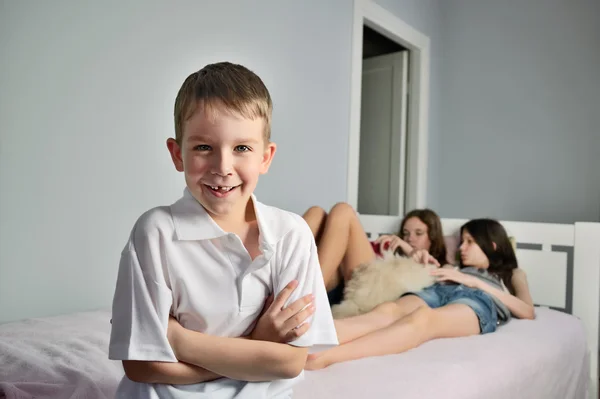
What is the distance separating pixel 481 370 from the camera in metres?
1.23

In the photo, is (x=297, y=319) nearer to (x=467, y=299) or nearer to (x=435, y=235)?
(x=467, y=299)

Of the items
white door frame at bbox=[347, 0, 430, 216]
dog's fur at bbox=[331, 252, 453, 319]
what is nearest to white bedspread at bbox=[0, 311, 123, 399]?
dog's fur at bbox=[331, 252, 453, 319]

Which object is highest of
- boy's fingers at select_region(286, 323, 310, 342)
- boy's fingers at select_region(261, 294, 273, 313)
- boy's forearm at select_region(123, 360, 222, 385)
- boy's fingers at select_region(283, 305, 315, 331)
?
boy's fingers at select_region(261, 294, 273, 313)

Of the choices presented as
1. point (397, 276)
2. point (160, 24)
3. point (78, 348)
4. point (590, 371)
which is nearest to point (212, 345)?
point (78, 348)

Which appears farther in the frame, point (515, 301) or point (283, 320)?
point (515, 301)

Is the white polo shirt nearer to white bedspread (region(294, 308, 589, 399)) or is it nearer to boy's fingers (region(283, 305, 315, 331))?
boy's fingers (region(283, 305, 315, 331))

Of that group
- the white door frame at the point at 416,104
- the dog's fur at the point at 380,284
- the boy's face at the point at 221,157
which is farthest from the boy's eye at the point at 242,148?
the white door frame at the point at 416,104

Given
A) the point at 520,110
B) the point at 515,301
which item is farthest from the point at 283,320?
the point at 520,110

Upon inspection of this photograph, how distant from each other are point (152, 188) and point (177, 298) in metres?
1.21

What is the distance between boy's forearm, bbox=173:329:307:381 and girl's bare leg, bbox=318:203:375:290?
42.7 inches

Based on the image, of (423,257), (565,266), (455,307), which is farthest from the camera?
(565,266)

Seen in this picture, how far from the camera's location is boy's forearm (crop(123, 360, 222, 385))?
666 mm

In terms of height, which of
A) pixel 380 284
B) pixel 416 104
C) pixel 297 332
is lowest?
pixel 380 284

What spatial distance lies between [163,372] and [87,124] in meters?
1.17
